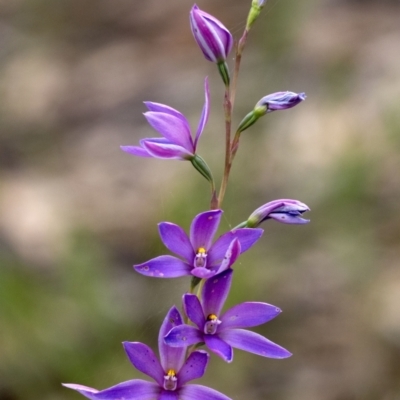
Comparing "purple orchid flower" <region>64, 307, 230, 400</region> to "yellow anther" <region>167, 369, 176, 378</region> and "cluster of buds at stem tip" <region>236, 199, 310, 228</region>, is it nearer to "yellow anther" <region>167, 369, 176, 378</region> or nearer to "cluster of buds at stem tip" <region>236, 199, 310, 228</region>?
"yellow anther" <region>167, 369, 176, 378</region>

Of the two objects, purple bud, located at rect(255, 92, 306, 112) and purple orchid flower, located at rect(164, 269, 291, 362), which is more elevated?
purple bud, located at rect(255, 92, 306, 112)

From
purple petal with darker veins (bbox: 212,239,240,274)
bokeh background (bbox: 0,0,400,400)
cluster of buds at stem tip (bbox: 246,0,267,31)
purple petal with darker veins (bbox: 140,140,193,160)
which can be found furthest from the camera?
bokeh background (bbox: 0,0,400,400)

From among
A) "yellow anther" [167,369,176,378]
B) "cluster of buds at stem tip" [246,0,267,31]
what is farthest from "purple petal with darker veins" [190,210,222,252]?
"cluster of buds at stem tip" [246,0,267,31]

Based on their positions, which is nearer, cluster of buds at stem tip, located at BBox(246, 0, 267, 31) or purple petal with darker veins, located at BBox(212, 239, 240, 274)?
purple petal with darker veins, located at BBox(212, 239, 240, 274)

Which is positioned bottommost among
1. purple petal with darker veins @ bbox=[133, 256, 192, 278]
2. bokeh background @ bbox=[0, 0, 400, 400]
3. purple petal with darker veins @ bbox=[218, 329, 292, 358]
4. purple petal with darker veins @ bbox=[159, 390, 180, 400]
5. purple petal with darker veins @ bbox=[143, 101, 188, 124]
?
bokeh background @ bbox=[0, 0, 400, 400]

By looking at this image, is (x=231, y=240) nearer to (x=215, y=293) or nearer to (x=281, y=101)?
(x=215, y=293)

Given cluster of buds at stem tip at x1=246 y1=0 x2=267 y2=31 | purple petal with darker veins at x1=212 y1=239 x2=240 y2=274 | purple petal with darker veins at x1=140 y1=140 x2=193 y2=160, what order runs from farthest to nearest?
cluster of buds at stem tip at x1=246 y1=0 x2=267 y2=31 → purple petal with darker veins at x1=140 y1=140 x2=193 y2=160 → purple petal with darker veins at x1=212 y1=239 x2=240 y2=274

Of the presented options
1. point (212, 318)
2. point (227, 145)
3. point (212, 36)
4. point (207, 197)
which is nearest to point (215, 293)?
point (212, 318)
